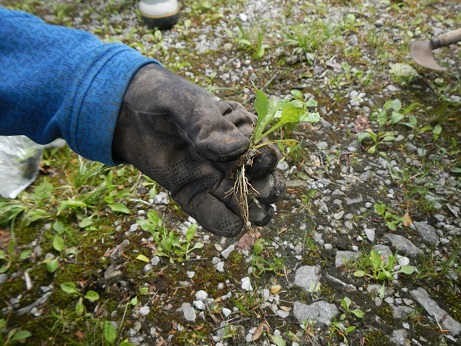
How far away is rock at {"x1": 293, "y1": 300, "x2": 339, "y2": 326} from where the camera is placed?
2.07 m

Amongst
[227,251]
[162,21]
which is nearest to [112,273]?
[227,251]

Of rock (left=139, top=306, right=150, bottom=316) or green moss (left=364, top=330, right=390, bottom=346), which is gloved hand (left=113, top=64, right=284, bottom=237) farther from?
green moss (left=364, top=330, right=390, bottom=346)

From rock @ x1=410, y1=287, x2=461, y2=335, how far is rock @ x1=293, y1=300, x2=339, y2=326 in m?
0.49

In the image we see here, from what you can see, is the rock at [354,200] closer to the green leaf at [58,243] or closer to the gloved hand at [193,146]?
the gloved hand at [193,146]

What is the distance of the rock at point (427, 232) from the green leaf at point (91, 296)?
6.69 ft

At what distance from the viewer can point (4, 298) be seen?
6.97ft

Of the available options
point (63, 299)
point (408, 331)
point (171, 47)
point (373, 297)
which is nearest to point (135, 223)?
point (63, 299)

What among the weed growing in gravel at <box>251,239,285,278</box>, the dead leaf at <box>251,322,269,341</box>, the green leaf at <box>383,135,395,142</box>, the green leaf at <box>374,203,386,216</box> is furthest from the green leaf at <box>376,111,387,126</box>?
the dead leaf at <box>251,322,269,341</box>

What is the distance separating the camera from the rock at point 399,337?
6.51 ft

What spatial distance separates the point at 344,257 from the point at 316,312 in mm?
401

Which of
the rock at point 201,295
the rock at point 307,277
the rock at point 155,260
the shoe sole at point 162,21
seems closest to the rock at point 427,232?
the rock at point 307,277

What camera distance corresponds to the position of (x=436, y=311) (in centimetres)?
209

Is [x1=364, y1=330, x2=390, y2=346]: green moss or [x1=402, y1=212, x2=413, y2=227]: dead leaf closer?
[x1=364, y1=330, x2=390, y2=346]: green moss

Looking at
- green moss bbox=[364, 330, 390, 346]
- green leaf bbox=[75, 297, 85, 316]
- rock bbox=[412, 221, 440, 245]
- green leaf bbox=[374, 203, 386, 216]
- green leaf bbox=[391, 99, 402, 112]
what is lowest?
green leaf bbox=[75, 297, 85, 316]
